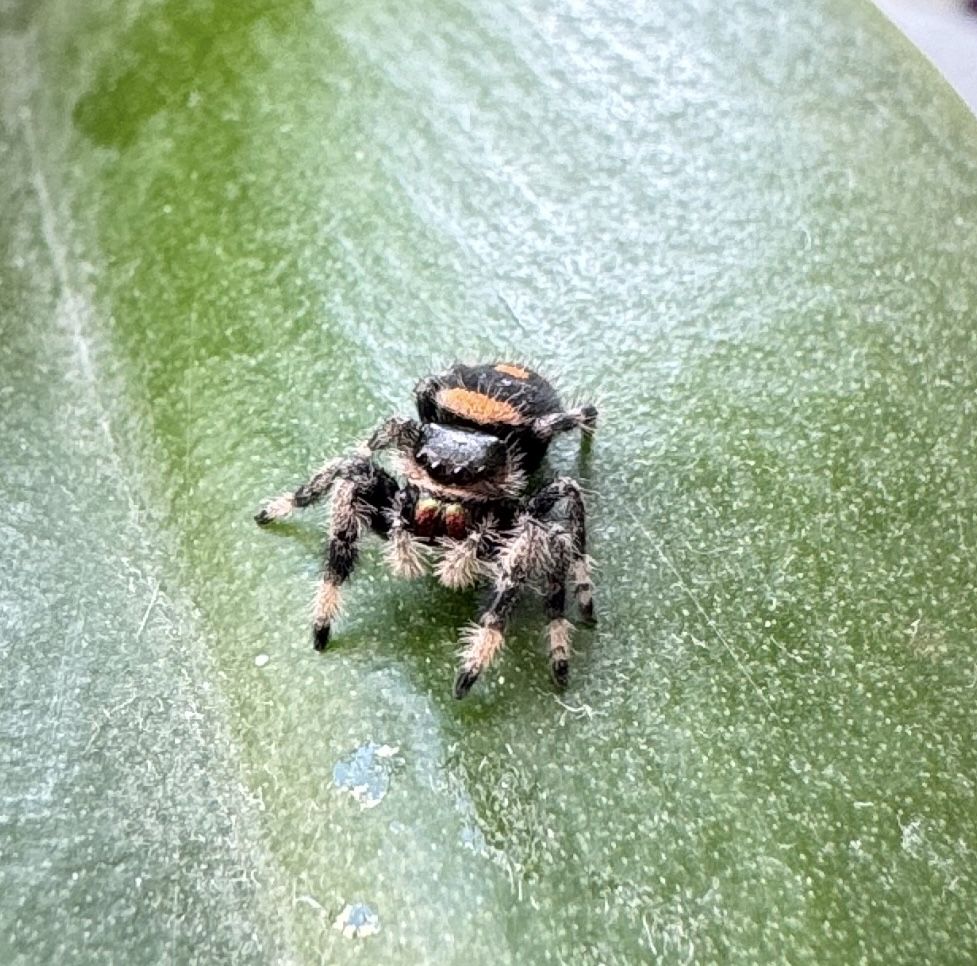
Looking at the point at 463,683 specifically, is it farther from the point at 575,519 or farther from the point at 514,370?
the point at 514,370

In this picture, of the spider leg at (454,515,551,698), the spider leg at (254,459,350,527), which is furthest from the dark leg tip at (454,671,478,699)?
the spider leg at (254,459,350,527)

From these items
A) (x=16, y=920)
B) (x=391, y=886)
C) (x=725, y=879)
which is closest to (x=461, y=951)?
(x=391, y=886)

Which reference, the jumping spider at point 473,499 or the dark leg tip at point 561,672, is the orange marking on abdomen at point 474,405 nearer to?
the jumping spider at point 473,499

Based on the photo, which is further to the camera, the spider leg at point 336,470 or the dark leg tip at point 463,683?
the spider leg at point 336,470

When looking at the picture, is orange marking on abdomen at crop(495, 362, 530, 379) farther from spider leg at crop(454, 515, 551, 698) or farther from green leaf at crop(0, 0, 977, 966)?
spider leg at crop(454, 515, 551, 698)

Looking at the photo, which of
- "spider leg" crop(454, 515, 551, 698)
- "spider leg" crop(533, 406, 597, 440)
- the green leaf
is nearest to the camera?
the green leaf

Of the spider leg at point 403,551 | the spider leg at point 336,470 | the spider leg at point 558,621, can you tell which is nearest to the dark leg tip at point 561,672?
the spider leg at point 558,621

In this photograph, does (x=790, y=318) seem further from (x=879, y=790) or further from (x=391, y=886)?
(x=391, y=886)
